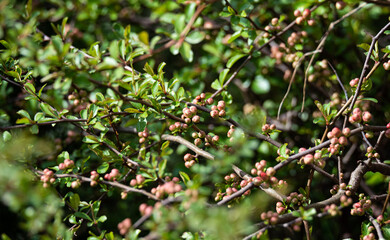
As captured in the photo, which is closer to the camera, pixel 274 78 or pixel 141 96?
pixel 141 96

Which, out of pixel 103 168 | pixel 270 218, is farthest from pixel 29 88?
pixel 270 218

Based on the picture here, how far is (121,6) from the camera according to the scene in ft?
8.32

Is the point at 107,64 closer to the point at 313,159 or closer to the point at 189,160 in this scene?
the point at 189,160

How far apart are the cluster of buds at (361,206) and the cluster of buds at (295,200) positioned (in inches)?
6.2

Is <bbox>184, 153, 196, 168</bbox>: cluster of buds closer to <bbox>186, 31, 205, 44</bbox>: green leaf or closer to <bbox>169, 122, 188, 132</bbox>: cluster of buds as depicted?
<bbox>169, 122, 188, 132</bbox>: cluster of buds

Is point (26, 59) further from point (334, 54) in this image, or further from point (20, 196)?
point (334, 54)

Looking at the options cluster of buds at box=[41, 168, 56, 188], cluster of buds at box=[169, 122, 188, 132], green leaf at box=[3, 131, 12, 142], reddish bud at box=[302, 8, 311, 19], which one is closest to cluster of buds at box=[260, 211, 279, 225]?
cluster of buds at box=[169, 122, 188, 132]

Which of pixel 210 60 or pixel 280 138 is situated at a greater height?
pixel 210 60

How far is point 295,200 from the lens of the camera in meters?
1.26

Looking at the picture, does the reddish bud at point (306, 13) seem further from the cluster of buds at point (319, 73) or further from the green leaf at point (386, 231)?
the green leaf at point (386, 231)

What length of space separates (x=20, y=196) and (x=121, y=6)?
195 cm

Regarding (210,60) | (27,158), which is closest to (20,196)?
(27,158)

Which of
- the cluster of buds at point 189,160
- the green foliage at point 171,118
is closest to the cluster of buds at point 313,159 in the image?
the green foliage at point 171,118

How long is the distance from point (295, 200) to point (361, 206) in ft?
0.70
